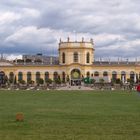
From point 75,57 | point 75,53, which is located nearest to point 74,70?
point 75,57

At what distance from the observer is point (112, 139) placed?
43.1 feet

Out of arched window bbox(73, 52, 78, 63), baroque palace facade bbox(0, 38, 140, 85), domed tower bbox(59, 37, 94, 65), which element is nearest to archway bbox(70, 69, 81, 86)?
baroque palace facade bbox(0, 38, 140, 85)

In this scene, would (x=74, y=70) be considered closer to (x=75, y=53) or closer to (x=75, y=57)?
(x=75, y=57)

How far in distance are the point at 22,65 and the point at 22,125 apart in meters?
102

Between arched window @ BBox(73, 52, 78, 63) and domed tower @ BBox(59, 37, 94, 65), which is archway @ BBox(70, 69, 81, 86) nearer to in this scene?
domed tower @ BBox(59, 37, 94, 65)

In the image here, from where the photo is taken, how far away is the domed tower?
380ft

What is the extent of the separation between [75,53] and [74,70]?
382 centimetres

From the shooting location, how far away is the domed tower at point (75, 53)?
11575cm

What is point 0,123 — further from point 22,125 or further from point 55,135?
point 55,135

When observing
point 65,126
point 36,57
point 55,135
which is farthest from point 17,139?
point 36,57

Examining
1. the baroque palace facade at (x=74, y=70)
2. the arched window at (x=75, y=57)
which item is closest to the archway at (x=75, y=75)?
the baroque palace facade at (x=74, y=70)

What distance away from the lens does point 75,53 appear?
116 metres

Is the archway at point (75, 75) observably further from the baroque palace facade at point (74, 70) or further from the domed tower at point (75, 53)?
the domed tower at point (75, 53)

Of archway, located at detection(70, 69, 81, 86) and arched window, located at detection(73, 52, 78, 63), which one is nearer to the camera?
archway, located at detection(70, 69, 81, 86)
